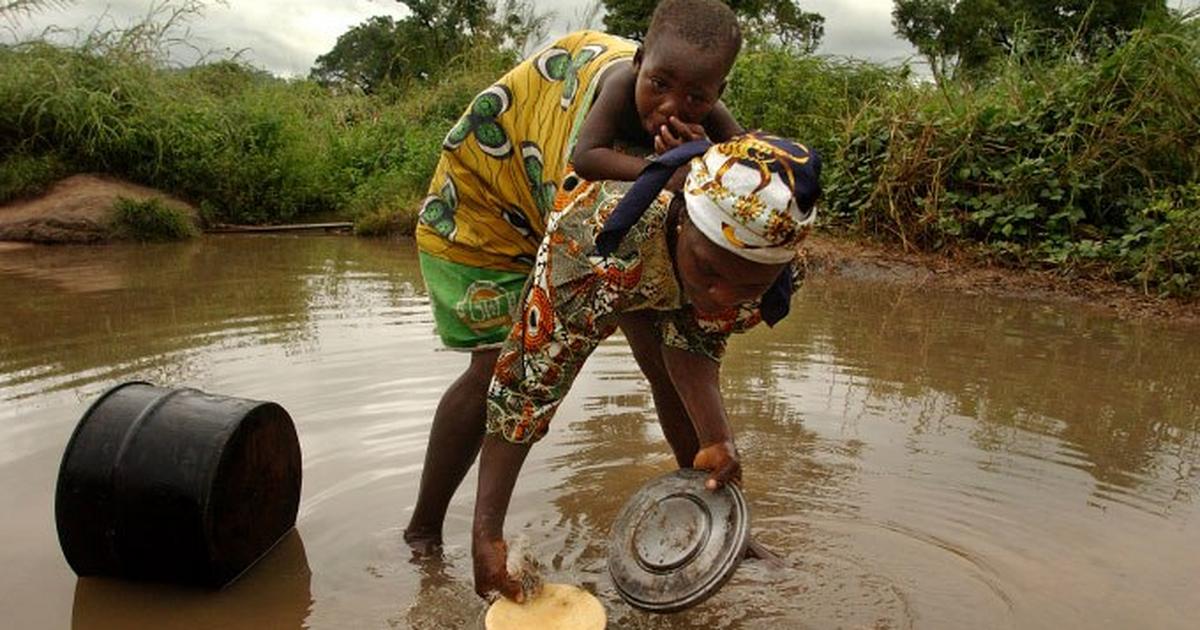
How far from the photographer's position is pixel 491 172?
246 cm

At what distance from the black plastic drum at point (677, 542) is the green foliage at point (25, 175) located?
9984mm

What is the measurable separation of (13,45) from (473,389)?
34.8 feet

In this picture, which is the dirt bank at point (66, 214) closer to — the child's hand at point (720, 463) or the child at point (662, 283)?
the child at point (662, 283)

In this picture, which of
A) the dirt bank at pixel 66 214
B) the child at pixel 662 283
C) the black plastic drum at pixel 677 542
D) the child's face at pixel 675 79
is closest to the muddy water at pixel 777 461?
the black plastic drum at pixel 677 542

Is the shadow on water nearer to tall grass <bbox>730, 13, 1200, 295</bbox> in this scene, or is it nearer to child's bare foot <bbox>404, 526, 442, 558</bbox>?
child's bare foot <bbox>404, 526, 442, 558</bbox>

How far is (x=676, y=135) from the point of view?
208 centimetres

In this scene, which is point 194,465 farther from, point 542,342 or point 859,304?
point 859,304

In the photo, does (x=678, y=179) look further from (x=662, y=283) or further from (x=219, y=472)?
(x=219, y=472)

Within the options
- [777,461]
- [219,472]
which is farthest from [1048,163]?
[219,472]

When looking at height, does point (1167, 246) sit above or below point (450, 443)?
above

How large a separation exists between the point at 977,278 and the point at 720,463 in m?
5.73

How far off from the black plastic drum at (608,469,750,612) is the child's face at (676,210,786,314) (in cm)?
47

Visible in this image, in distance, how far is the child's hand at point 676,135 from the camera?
2021 millimetres

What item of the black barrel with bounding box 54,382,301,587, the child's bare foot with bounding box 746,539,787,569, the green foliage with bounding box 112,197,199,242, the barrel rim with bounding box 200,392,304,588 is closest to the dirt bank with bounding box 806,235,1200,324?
the child's bare foot with bounding box 746,539,787,569
